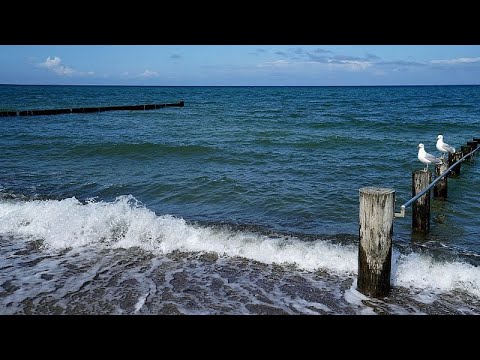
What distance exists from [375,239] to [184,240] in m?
3.59

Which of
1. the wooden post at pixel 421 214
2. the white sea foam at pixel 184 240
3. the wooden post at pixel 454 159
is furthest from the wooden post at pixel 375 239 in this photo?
the wooden post at pixel 454 159

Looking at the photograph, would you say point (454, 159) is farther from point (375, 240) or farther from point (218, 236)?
point (375, 240)

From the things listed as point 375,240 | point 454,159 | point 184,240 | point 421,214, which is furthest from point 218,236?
point 454,159

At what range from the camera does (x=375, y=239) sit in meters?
4.97

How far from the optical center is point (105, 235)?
785cm

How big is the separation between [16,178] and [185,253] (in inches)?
339

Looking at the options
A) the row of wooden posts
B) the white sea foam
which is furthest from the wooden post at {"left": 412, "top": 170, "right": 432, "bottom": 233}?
the row of wooden posts

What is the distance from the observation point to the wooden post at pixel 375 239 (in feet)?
15.9

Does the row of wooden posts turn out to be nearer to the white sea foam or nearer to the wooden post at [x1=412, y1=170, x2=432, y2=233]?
the white sea foam

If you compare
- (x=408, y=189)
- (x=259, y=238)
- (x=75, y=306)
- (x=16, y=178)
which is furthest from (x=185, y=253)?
(x=16, y=178)

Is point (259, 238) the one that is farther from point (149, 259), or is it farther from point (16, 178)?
point (16, 178)

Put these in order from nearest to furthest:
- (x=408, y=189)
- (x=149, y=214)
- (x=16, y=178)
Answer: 1. (x=149, y=214)
2. (x=408, y=189)
3. (x=16, y=178)

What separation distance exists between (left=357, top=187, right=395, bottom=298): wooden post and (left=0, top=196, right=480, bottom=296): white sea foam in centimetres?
75

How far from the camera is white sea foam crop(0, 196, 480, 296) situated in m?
6.01
